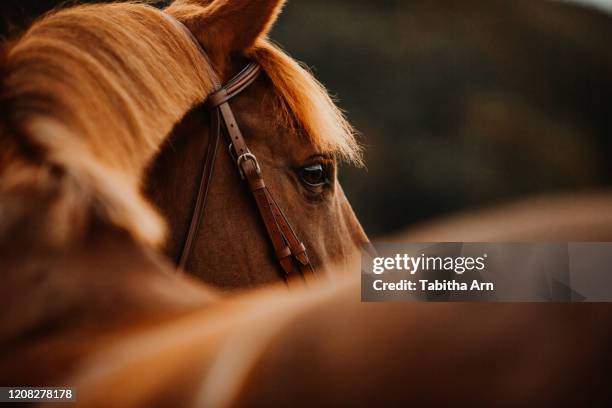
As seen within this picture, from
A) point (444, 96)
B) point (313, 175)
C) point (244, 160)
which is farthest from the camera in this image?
point (444, 96)

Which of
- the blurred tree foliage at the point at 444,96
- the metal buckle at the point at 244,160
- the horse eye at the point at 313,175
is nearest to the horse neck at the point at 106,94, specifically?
the metal buckle at the point at 244,160

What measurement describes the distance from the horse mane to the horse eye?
0.05m

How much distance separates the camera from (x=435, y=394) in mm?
284

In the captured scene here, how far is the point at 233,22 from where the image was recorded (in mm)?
1004

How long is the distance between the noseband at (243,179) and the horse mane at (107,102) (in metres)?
0.04

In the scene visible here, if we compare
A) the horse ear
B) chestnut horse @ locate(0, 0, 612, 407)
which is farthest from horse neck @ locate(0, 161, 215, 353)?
the horse ear

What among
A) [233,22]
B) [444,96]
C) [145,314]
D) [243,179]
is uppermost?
[444,96]

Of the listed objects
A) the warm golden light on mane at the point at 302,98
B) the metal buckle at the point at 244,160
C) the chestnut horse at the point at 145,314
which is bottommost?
the chestnut horse at the point at 145,314

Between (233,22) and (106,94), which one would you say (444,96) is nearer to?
(233,22)

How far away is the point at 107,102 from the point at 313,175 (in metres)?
0.46

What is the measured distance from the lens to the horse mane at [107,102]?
1.64ft

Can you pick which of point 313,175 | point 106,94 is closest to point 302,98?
point 313,175

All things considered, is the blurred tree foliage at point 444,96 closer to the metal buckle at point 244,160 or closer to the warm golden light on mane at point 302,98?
the warm golden light on mane at point 302,98

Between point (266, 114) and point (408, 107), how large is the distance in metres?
4.34
